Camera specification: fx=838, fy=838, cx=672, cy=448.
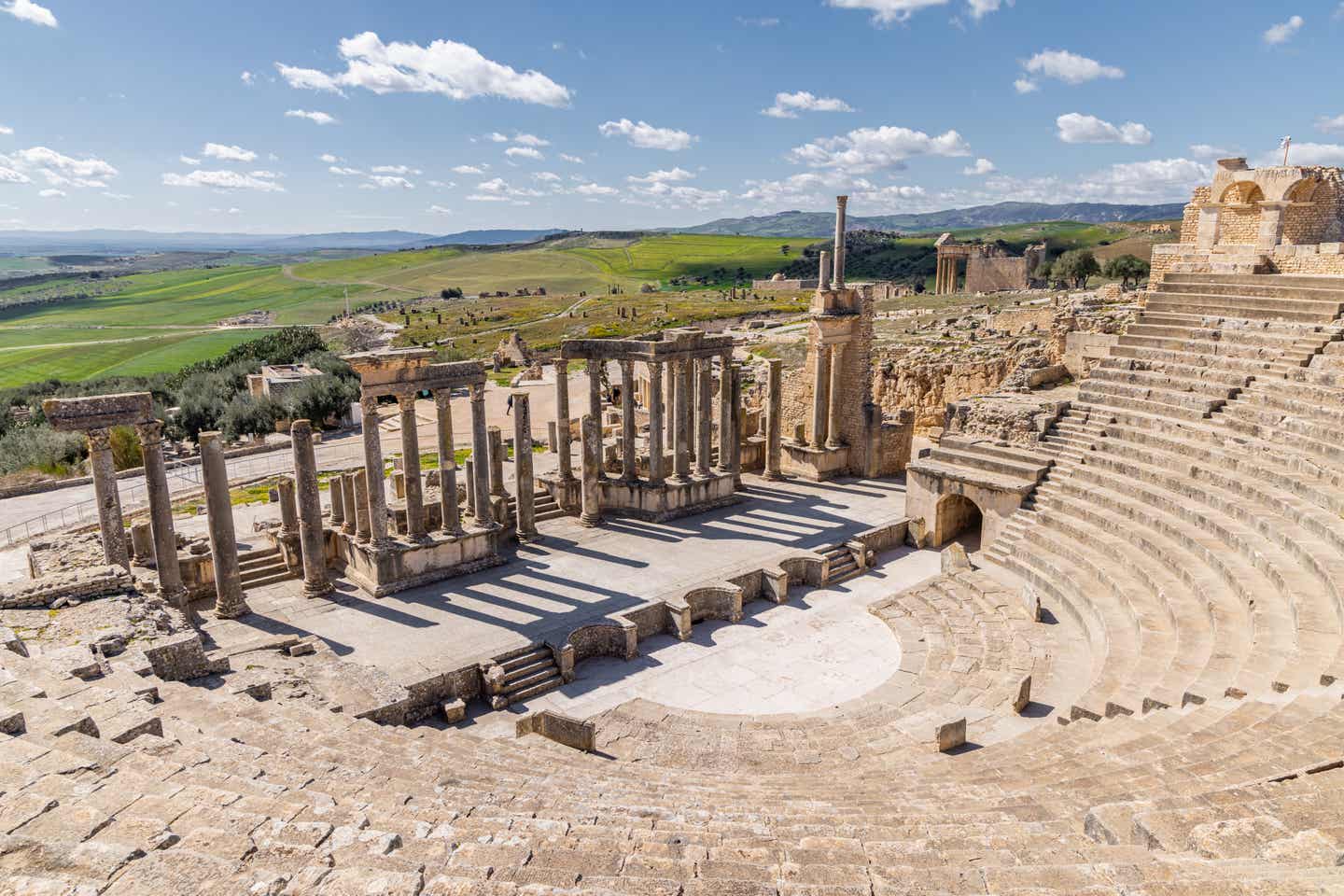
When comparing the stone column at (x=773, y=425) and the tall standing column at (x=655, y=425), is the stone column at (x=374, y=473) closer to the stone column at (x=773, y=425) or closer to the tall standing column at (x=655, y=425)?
the tall standing column at (x=655, y=425)

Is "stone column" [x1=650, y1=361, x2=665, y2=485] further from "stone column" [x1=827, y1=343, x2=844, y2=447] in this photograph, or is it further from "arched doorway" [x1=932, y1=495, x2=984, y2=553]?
"arched doorway" [x1=932, y1=495, x2=984, y2=553]

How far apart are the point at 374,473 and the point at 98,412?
18.9 feet

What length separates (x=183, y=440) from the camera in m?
47.6

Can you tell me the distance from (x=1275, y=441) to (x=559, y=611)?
17271 millimetres

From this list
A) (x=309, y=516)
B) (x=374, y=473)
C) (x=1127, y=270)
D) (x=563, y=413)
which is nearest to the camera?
(x=309, y=516)

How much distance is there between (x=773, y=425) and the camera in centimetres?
2975

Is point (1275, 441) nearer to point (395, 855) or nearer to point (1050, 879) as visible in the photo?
point (1050, 879)

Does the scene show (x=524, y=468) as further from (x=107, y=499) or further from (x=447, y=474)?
(x=107, y=499)

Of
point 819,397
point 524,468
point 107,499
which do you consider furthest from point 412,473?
point 819,397

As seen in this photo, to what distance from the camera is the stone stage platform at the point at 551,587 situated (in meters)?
18.0

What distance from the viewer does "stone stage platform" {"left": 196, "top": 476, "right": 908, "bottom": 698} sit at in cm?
1800

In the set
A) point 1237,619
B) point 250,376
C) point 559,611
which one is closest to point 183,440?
point 250,376

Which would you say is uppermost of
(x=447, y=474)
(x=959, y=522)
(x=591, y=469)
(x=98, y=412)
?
(x=98, y=412)

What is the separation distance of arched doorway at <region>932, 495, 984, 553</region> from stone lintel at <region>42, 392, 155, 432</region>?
2040 centimetres
